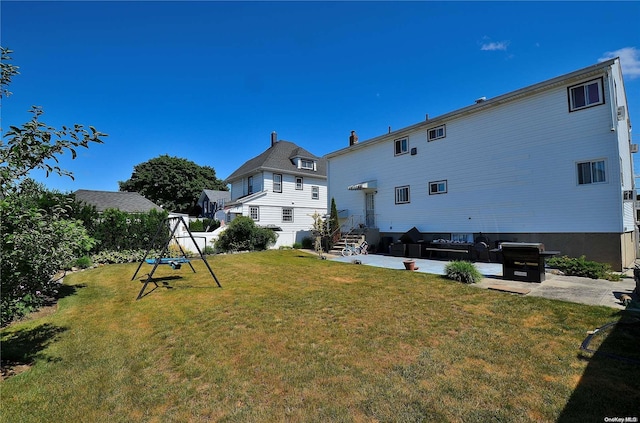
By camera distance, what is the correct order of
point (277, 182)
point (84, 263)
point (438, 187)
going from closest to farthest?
point (84, 263) → point (438, 187) → point (277, 182)

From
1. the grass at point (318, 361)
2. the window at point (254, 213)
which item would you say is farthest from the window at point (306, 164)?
the grass at point (318, 361)

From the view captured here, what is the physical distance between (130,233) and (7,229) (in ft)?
44.4

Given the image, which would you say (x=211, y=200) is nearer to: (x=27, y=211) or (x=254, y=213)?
(x=254, y=213)

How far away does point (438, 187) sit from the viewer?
50.3 feet

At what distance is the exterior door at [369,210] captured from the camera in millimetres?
19172

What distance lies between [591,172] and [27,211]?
15786 mm

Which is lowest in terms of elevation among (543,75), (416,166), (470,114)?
(416,166)

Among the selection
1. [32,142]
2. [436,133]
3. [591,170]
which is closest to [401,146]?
[436,133]

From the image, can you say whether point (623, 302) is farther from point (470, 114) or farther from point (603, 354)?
point (470, 114)

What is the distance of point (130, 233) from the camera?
48.9 ft

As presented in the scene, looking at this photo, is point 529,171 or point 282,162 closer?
point 529,171

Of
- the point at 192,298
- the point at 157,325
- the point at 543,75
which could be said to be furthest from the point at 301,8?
the point at 157,325

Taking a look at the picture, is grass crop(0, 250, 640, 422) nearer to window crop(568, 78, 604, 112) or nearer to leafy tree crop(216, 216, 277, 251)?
window crop(568, 78, 604, 112)

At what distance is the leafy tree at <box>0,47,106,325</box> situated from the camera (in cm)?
313
